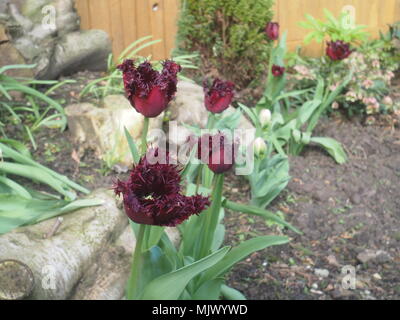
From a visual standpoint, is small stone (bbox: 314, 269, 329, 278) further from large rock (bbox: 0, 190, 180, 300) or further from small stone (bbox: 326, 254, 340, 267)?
large rock (bbox: 0, 190, 180, 300)

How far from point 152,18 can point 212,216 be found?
3502mm

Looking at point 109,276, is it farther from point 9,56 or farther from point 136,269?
point 9,56

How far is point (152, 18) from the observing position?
16.9 ft

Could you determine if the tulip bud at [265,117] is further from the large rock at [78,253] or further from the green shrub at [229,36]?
the large rock at [78,253]

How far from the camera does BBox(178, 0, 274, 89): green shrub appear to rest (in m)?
4.03

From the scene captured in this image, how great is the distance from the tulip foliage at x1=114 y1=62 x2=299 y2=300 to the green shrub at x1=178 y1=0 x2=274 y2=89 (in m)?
1.79

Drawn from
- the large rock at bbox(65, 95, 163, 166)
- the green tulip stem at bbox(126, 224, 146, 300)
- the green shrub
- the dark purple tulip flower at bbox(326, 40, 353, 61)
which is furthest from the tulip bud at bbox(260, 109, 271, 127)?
the green tulip stem at bbox(126, 224, 146, 300)

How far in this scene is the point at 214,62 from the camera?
Answer: 421cm

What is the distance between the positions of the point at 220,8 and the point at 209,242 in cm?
241

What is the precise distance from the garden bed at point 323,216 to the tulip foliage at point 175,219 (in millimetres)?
387

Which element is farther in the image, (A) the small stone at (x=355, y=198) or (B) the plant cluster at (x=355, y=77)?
(B) the plant cluster at (x=355, y=77)

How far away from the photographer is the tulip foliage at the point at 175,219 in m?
1.40

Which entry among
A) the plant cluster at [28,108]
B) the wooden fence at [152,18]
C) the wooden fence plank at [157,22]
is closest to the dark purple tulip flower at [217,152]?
the plant cluster at [28,108]

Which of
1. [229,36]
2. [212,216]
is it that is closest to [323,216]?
[212,216]
